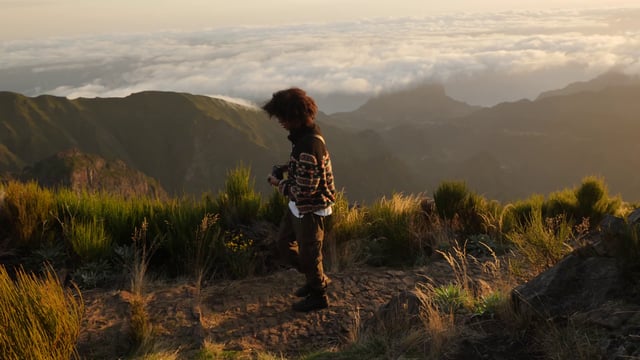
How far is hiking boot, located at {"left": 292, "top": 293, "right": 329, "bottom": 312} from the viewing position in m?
5.23

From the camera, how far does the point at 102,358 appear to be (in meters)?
4.07

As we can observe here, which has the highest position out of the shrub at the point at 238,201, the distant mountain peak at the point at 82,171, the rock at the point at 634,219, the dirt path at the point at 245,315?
the rock at the point at 634,219

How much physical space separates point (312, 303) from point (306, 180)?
1313mm

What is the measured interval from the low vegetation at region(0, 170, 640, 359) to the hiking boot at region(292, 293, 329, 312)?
1.08 m

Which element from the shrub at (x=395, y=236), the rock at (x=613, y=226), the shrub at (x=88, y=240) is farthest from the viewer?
the shrub at (x=395, y=236)

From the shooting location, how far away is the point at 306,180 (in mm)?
4840

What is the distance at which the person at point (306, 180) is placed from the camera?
483 cm

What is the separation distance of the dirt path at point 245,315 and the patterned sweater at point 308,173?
43.5 inches

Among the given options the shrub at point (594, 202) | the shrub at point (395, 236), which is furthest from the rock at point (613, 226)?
the shrub at point (594, 202)

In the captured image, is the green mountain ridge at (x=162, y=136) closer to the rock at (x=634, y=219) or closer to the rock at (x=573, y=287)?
the rock at (x=634, y=219)

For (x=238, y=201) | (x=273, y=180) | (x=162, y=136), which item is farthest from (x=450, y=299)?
(x=162, y=136)

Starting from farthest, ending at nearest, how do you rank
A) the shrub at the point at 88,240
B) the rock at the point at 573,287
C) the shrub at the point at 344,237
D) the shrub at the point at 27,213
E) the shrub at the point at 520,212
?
the shrub at the point at 520,212 < the shrub at the point at 344,237 < the shrub at the point at 27,213 < the shrub at the point at 88,240 < the rock at the point at 573,287

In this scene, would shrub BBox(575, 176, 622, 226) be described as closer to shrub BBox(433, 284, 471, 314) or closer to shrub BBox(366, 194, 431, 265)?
shrub BBox(366, 194, 431, 265)

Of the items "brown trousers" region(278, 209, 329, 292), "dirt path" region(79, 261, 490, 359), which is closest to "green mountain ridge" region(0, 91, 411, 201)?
"dirt path" region(79, 261, 490, 359)
